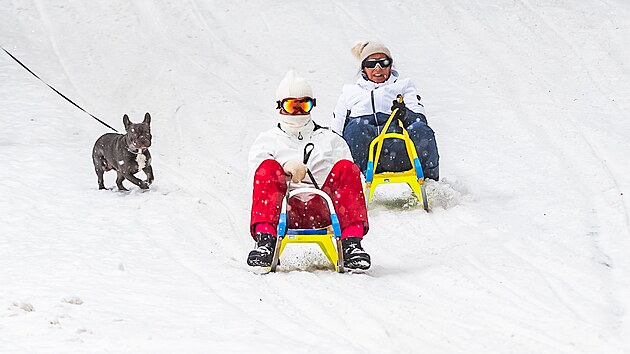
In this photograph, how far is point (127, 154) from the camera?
21.6ft

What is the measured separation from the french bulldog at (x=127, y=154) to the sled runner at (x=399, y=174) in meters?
1.65

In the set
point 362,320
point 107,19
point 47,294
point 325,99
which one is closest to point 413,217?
point 362,320

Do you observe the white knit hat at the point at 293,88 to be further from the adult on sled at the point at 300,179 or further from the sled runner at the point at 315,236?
the sled runner at the point at 315,236

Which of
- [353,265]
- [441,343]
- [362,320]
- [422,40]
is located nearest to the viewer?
[441,343]

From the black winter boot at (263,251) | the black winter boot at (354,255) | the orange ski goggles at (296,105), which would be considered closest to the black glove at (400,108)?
the orange ski goggles at (296,105)

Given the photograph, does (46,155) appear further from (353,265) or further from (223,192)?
(353,265)

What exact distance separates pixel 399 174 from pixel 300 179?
5.03 ft

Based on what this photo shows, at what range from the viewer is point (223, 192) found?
22.5 ft

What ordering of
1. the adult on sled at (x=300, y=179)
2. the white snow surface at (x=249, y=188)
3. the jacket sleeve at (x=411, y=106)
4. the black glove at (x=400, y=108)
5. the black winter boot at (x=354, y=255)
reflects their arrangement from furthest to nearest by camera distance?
1. the jacket sleeve at (x=411, y=106)
2. the black glove at (x=400, y=108)
3. the adult on sled at (x=300, y=179)
4. the black winter boot at (x=354, y=255)
5. the white snow surface at (x=249, y=188)

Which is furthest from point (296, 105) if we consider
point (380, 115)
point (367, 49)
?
point (367, 49)

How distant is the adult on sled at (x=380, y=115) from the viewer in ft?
21.3

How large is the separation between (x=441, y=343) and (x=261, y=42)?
872cm

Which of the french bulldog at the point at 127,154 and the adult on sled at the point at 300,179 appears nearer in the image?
the adult on sled at the point at 300,179

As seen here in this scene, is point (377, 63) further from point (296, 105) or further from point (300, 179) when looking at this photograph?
point (300, 179)
